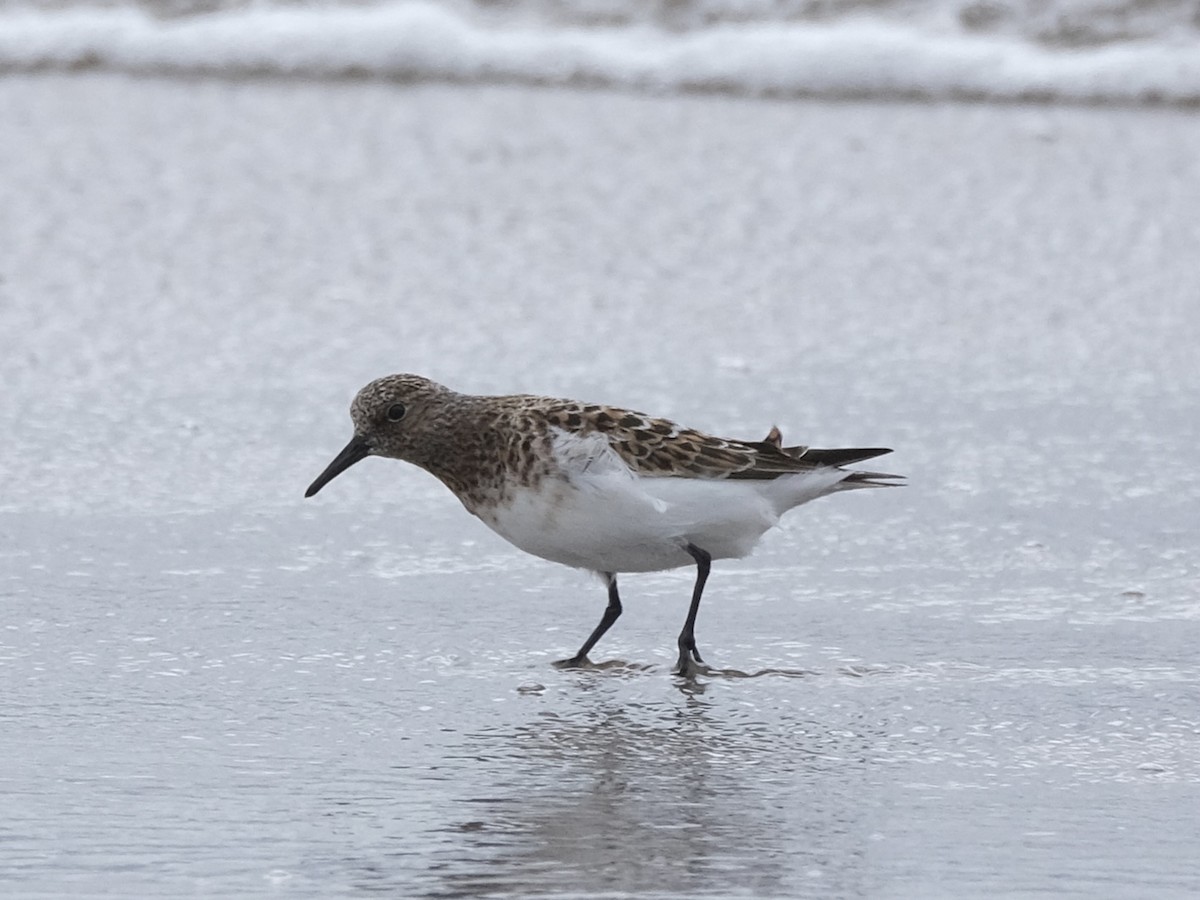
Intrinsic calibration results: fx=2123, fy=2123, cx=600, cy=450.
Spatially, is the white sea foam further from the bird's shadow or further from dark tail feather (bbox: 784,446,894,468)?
the bird's shadow

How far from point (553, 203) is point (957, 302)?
1679 millimetres

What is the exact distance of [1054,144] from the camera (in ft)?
28.9

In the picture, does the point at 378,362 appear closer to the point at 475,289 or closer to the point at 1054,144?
the point at 475,289

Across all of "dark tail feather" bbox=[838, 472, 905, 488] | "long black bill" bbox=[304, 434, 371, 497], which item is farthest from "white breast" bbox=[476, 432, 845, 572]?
"long black bill" bbox=[304, 434, 371, 497]

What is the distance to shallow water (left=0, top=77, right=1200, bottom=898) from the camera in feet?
10.5

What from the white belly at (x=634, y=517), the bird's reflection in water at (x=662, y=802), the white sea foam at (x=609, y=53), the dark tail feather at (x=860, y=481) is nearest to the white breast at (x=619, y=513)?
the white belly at (x=634, y=517)

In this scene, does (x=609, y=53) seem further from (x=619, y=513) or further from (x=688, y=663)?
(x=688, y=663)

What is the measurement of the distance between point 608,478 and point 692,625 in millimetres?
326

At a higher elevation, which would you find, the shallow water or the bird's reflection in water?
the shallow water

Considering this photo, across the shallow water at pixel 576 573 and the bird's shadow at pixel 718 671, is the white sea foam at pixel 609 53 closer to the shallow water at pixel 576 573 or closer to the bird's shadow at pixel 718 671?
the shallow water at pixel 576 573

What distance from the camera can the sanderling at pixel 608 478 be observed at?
13.4ft

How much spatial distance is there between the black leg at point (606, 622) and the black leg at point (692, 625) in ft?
0.47

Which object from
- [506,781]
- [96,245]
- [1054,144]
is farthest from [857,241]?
[506,781]

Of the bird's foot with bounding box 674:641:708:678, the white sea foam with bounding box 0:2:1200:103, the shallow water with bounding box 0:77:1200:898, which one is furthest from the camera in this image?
the white sea foam with bounding box 0:2:1200:103
